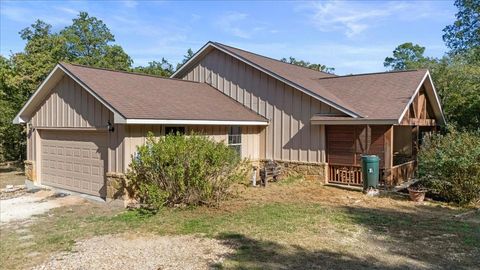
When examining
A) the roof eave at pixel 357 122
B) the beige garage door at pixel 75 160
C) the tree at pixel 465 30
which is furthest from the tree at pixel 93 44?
the tree at pixel 465 30

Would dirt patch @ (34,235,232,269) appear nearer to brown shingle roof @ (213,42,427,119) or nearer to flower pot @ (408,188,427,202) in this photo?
flower pot @ (408,188,427,202)

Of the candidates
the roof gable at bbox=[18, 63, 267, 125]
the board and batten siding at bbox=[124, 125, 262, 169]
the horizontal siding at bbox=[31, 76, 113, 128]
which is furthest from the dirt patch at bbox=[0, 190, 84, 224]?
the roof gable at bbox=[18, 63, 267, 125]

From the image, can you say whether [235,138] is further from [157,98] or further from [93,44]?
[93,44]

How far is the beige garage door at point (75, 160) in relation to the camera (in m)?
11.2

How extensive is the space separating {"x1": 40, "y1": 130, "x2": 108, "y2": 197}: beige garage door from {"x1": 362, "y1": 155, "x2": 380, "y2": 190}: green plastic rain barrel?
7.85 metres

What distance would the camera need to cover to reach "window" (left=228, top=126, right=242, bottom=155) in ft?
46.8

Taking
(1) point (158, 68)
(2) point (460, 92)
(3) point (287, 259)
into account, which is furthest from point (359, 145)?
(1) point (158, 68)

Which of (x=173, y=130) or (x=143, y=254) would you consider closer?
(x=143, y=254)

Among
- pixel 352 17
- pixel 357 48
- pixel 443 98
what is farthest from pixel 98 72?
pixel 357 48

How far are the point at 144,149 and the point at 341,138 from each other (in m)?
7.09

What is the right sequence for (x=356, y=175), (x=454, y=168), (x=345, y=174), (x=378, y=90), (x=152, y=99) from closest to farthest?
(x=454, y=168)
(x=152, y=99)
(x=356, y=175)
(x=345, y=174)
(x=378, y=90)

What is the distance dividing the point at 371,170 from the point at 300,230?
16.4ft

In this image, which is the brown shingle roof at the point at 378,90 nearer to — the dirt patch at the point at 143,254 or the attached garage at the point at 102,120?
the attached garage at the point at 102,120

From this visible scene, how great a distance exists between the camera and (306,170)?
13969mm
